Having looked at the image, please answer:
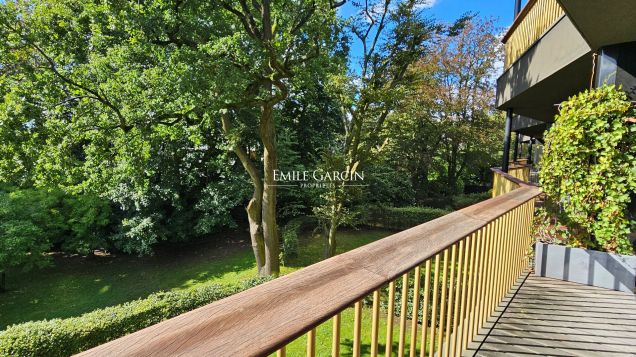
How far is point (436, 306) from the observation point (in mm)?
1522

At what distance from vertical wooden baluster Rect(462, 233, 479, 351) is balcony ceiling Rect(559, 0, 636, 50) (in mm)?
2298

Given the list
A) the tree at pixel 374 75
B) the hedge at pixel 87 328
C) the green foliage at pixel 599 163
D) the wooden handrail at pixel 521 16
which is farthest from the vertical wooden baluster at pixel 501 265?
the tree at pixel 374 75

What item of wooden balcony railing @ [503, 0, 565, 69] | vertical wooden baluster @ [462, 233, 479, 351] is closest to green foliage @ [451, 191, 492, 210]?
wooden balcony railing @ [503, 0, 565, 69]

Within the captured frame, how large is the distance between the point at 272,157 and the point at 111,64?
13.5 feet

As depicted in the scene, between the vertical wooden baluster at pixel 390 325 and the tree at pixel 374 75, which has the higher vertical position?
the tree at pixel 374 75

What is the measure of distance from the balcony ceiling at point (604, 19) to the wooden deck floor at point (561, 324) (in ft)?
7.99

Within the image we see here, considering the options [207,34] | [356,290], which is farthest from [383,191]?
[356,290]

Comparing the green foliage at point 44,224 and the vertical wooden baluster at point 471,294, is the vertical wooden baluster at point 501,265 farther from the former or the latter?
the green foliage at point 44,224


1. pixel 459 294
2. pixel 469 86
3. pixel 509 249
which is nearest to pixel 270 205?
pixel 509 249

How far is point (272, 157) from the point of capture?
26.8ft

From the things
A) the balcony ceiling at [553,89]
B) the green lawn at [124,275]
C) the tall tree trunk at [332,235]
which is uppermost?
the balcony ceiling at [553,89]

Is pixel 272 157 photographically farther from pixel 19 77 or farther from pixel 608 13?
pixel 608 13

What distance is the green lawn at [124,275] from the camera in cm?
890

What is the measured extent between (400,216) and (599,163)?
35.0 feet
